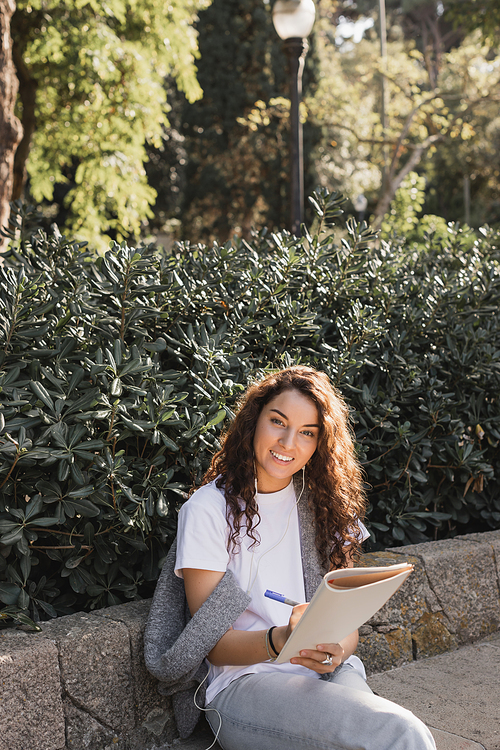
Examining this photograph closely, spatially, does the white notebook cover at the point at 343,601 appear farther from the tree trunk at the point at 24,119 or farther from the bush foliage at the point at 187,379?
the tree trunk at the point at 24,119

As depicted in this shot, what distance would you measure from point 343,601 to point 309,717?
0.44 m

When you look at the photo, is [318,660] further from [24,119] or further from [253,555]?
[24,119]

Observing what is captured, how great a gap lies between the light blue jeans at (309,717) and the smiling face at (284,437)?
24.1 inches

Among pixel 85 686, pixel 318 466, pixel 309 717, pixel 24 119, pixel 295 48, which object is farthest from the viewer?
pixel 24 119

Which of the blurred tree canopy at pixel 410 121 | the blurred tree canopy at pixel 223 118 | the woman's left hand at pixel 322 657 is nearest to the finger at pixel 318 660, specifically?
the woman's left hand at pixel 322 657

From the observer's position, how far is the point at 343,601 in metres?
1.78

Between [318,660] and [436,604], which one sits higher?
[318,660]

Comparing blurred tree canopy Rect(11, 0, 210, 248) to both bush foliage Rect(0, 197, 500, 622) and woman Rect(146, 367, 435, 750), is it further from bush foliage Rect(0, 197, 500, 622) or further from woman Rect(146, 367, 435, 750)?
woman Rect(146, 367, 435, 750)

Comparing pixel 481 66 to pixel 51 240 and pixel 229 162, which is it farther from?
pixel 51 240

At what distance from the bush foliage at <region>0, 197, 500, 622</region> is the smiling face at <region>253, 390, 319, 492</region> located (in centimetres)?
35

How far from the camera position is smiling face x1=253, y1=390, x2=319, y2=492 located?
2.36 m

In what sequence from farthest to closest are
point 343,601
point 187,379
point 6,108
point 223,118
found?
point 223,118
point 6,108
point 187,379
point 343,601

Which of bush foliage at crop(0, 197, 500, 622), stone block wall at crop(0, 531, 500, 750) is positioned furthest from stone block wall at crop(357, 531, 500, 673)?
bush foliage at crop(0, 197, 500, 622)

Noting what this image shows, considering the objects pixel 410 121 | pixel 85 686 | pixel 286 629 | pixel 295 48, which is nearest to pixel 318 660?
pixel 286 629
